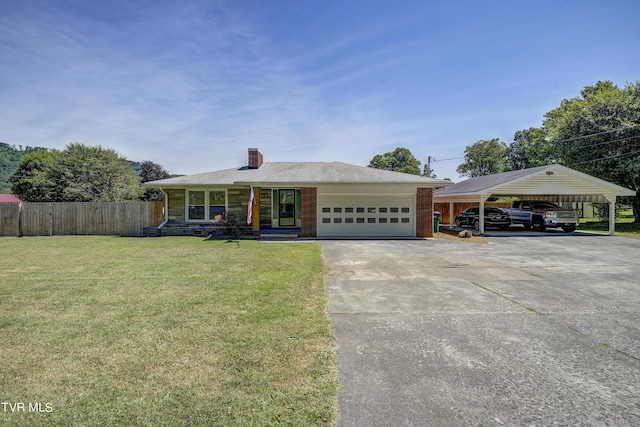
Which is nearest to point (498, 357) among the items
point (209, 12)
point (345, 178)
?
point (209, 12)

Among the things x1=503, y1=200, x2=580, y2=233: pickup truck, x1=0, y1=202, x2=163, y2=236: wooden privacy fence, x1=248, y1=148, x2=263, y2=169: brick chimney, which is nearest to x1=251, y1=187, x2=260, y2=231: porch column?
x1=248, y1=148, x2=263, y2=169: brick chimney

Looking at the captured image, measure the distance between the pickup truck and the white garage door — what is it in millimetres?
8472

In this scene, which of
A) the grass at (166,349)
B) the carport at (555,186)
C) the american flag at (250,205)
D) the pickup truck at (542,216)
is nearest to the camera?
the grass at (166,349)

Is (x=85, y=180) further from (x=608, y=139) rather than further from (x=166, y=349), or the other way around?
(x=608, y=139)

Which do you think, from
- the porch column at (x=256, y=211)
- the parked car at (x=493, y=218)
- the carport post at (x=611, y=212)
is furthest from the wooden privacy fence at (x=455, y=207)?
the porch column at (x=256, y=211)

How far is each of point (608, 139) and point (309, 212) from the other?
70.8 feet

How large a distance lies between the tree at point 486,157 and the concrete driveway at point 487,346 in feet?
161

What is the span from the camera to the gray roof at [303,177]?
1516 centimetres

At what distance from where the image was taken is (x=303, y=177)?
1573 cm

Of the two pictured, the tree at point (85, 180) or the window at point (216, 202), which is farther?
the tree at point (85, 180)

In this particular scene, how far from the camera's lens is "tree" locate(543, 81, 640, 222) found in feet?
69.2

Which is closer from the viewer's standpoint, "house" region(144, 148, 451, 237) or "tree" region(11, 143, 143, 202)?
"house" region(144, 148, 451, 237)

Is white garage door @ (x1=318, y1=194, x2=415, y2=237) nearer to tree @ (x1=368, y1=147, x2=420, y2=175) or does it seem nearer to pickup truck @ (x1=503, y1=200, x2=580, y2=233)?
pickup truck @ (x1=503, y1=200, x2=580, y2=233)

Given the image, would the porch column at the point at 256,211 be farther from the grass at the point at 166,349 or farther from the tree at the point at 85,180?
the tree at the point at 85,180
